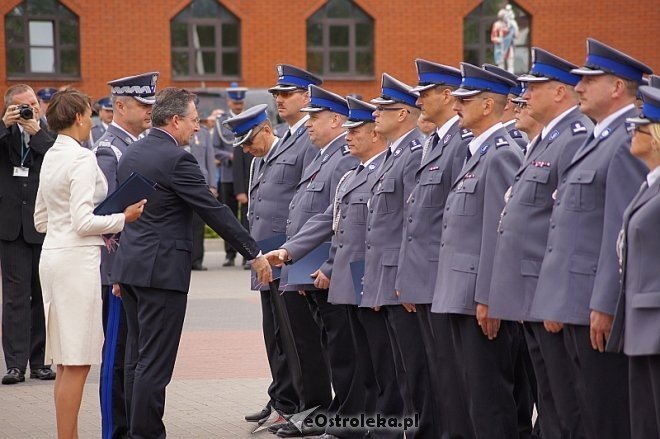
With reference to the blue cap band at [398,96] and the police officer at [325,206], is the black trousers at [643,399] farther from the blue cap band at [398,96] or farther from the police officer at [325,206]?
the police officer at [325,206]

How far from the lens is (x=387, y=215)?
781 centimetres

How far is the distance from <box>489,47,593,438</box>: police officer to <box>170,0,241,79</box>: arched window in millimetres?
28314

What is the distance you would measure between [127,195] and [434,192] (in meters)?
1.76

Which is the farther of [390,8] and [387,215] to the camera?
[390,8]

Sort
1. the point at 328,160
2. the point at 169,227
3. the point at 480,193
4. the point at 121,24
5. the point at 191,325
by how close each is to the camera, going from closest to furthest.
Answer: the point at 480,193 < the point at 169,227 < the point at 328,160 < the point at 191,325 < the point at 121,24

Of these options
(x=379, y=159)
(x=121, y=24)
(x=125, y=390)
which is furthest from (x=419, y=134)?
(x=121, y=24)

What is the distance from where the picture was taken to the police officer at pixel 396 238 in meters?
7.58

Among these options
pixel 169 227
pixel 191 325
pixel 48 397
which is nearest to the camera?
pixel 169 227

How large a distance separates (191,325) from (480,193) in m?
7.51

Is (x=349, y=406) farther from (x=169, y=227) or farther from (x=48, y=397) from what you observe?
(x=48, y=397)

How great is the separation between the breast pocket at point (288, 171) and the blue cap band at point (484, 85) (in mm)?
2359

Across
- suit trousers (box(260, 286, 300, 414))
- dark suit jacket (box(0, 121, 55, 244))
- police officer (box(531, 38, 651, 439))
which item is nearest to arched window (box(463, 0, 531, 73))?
dark suit jacket (box(0, 121, 55, 244))

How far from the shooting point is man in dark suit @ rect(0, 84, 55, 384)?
1088cm

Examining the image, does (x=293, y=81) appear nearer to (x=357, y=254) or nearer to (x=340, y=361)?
(x=357, y=254)
